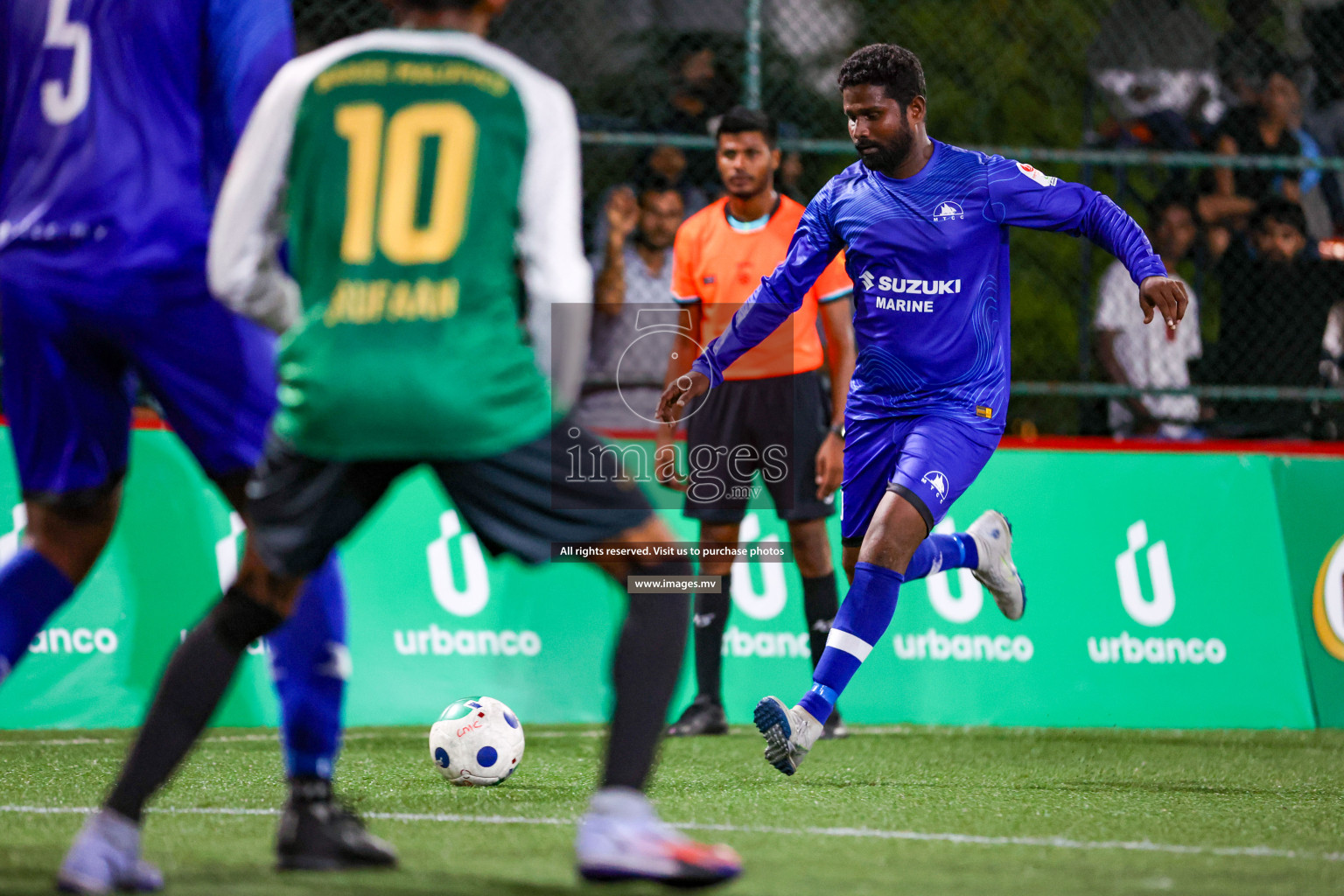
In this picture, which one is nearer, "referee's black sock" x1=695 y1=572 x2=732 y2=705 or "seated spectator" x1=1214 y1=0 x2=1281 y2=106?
"referee's black sock" x1=695 y1=572 x2=732 y2=705

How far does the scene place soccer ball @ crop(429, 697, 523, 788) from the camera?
17.2 ft

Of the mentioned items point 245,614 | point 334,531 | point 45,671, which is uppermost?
point 334,531

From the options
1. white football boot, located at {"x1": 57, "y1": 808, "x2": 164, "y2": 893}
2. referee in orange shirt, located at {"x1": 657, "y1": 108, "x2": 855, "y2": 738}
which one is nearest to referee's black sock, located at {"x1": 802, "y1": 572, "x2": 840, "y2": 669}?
referee in orange shirt, located at {"x1": 657, "y1": 108, "x2": 855, "y2": 738}

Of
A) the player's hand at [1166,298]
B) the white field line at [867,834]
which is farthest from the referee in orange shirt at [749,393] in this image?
the white field line at [867,834]

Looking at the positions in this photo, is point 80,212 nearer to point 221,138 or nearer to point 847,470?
point 221,138

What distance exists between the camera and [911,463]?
5.55 meters

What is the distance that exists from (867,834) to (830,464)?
2.91 meters

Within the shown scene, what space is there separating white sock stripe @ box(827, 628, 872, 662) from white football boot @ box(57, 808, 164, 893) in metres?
2.63

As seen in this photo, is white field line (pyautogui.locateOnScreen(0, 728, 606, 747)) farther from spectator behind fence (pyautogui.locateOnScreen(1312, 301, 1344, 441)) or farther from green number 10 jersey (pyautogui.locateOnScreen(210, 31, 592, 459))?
spectator behind fence (pyautogui.locateOnScreen(1312, 301, 1344, 441))

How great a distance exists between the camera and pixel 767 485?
293 inches

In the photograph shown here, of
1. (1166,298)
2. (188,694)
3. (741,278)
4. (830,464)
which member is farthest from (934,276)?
(188,694)

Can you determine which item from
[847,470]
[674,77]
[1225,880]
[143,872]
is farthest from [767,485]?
[143,872]

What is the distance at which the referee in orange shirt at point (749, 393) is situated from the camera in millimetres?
7293

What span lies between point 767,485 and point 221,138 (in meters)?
3.96
